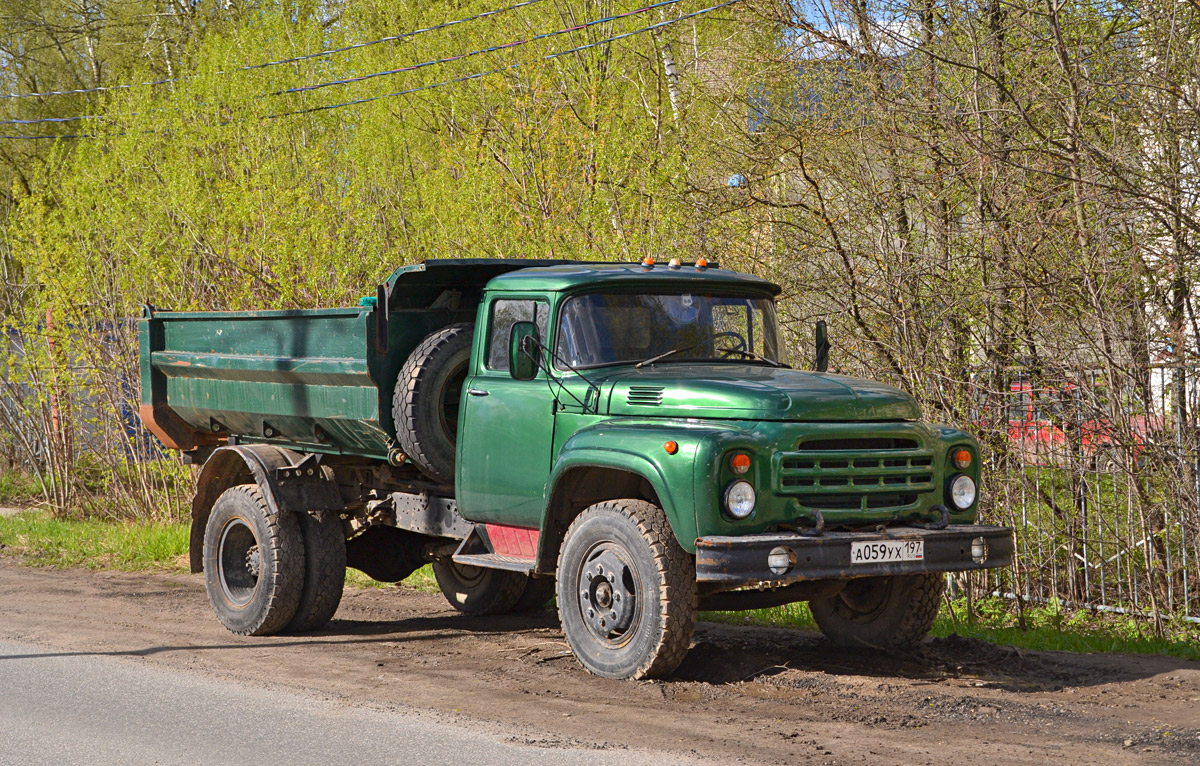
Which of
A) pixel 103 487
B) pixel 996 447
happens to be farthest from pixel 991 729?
pixel 103 487

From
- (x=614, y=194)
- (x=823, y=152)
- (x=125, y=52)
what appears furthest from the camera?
(x=125, y=52)

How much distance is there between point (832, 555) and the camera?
21.7 feet

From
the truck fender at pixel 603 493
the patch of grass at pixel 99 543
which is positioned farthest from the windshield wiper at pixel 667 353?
the patch of grass at pixel 99 543

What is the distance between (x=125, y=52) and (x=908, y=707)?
1060 inches

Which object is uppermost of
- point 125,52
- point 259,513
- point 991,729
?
point 125,52

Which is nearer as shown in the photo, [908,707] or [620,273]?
[908,707]

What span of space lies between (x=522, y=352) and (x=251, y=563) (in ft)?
9.57

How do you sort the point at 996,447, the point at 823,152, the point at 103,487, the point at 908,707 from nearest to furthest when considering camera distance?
the point at 908,707, the point at 996,447, the point at 823,152, the point at 103,487

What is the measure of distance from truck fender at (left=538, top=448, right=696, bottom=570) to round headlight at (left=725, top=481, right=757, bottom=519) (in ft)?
0.61

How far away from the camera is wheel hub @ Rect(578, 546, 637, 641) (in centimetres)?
698

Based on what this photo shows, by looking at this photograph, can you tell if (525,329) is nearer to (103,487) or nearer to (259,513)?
(259,513)

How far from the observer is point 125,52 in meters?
29.1

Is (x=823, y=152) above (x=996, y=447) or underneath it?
above

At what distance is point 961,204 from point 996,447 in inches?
75.4
